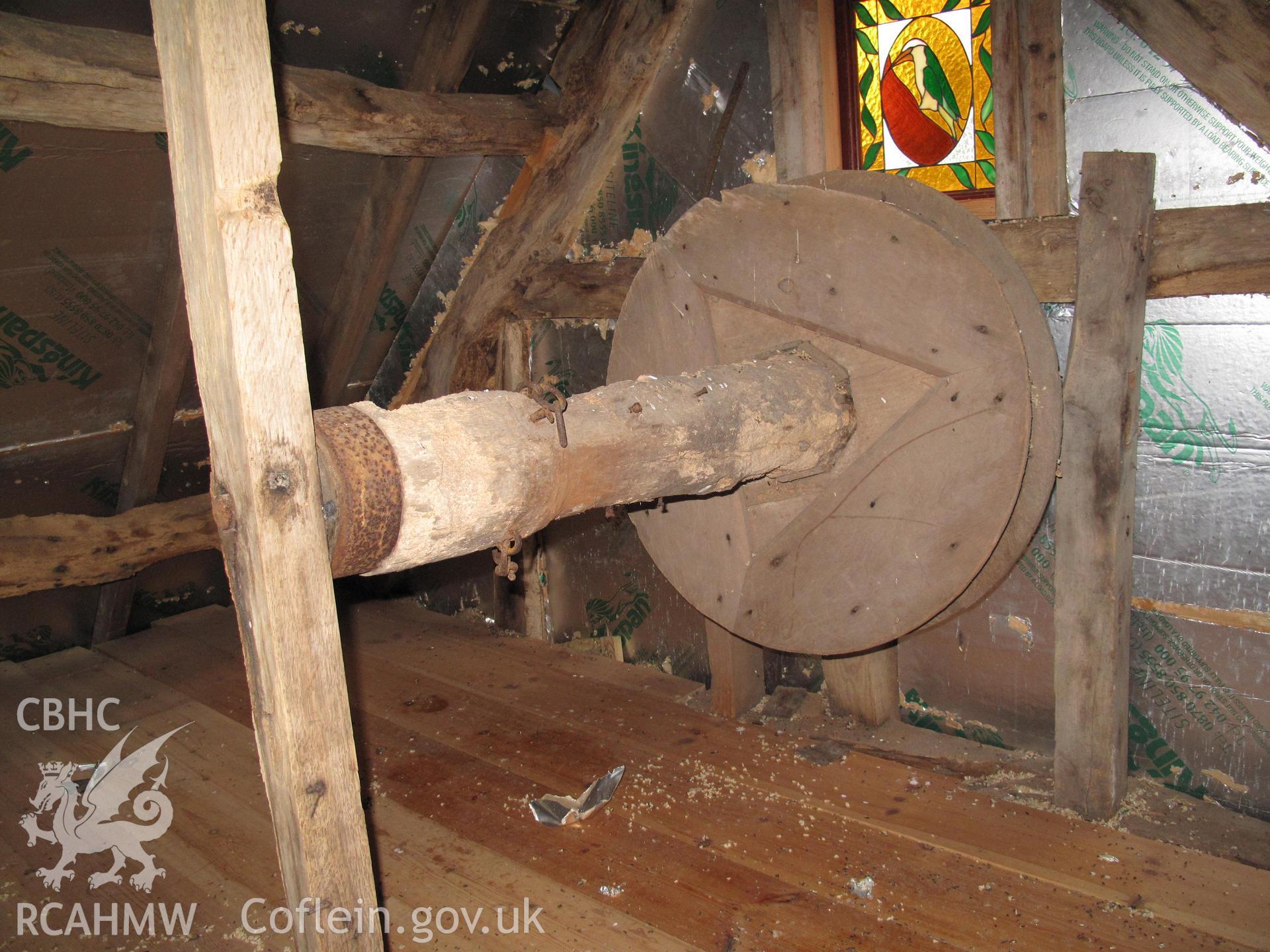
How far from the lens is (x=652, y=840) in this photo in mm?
2006

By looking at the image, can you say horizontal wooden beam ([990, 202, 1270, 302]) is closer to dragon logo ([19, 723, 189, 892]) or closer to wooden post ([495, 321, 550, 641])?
wooden post ([495, 321, 550, 641])

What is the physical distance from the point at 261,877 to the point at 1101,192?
82.1 inches

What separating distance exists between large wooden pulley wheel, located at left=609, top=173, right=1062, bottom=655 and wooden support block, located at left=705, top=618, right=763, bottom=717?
50cm

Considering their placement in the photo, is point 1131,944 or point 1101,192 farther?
point 1101,192

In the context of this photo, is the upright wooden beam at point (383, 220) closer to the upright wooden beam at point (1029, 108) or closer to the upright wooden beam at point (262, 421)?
the upright wooden beam at point (1029, 108)

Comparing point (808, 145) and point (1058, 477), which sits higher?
point (808, 145)

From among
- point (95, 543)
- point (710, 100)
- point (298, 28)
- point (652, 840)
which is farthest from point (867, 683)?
point (95, 543)

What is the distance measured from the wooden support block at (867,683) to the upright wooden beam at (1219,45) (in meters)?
1.32

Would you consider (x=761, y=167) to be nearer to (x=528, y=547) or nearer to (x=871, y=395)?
(x=871, y=395)

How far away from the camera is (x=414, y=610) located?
11.6 ft

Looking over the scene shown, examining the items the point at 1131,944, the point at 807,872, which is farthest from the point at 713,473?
the point at 1131,944

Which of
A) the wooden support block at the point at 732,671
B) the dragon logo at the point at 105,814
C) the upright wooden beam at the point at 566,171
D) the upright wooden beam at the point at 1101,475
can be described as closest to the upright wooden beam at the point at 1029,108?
the upright wooden beam at the point at 1101,475

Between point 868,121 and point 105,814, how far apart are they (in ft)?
7.86

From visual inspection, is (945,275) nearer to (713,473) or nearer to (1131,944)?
(713,473)
